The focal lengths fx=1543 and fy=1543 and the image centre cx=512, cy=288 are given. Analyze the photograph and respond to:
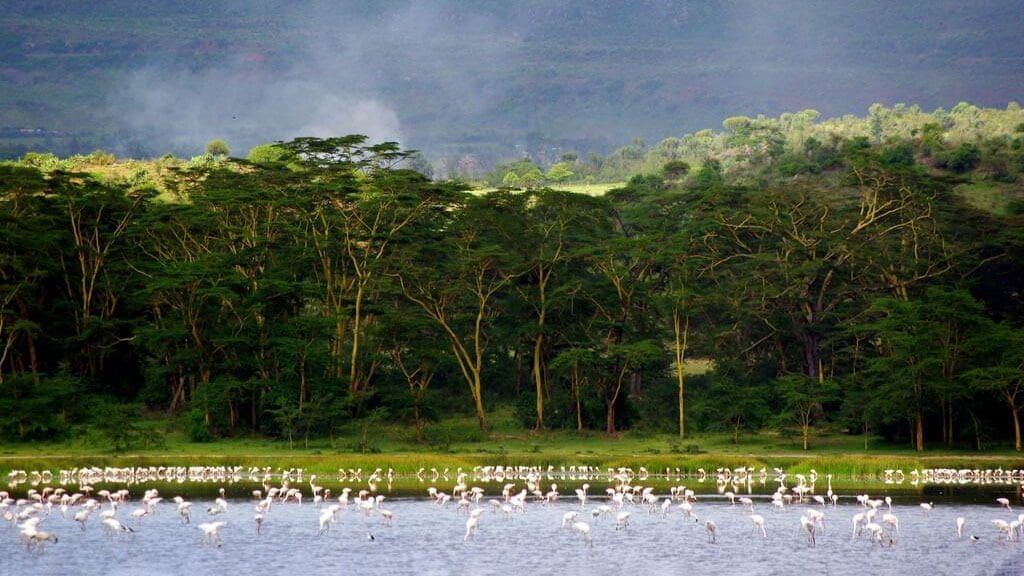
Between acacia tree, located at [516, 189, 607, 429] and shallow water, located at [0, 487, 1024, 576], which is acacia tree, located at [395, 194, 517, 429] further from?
shallow water, located at [0, 487, 1024, 576]

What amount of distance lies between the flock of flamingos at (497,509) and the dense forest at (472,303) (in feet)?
44.6

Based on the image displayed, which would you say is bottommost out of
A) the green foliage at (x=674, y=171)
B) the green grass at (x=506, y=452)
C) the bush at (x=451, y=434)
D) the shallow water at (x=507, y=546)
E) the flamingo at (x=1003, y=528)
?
the shallow water at (x=507, y=546)

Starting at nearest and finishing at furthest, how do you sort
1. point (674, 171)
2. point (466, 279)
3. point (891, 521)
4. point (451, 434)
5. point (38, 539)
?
point (38, 539)
point (891, 521)
point (451, 434)
point (466, 279)
point (674, 171)

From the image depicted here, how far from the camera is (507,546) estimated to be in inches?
1412

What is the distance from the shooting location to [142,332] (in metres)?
68.4

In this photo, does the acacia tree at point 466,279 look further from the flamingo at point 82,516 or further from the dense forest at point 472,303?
the flamingo at point 82,516

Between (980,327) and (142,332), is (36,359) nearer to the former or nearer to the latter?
(142,332)

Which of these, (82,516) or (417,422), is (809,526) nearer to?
(82,516)

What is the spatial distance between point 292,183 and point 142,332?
10.4 m

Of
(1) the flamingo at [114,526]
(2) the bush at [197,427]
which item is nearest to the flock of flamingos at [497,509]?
(1) the flamingo at [114,526]

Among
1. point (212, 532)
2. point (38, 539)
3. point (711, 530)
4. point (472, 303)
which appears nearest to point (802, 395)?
point (472, 303)

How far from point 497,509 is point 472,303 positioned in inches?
1071

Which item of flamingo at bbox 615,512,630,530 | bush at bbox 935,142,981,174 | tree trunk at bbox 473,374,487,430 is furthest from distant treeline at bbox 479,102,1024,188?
flamingo at bbox 615,512,630,530

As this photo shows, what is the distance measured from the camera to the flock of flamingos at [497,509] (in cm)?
3731
